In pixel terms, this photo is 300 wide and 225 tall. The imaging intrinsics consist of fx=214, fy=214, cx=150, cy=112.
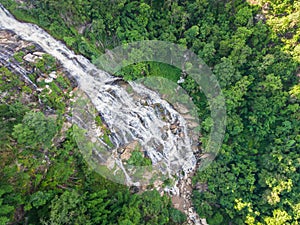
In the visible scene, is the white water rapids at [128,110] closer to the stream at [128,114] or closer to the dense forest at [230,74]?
the stream at [128,114]

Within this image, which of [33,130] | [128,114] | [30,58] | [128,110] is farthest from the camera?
[128,110]

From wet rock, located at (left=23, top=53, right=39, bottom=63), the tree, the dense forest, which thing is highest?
wet rock, located at (left=23, top=53, right=39, bottom=63)

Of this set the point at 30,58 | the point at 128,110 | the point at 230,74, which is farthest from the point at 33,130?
the point at 230,74

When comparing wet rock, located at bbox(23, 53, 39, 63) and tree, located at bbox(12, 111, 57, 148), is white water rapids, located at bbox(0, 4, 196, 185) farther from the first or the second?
tree, located at bbox(12, 111, 57, 148)

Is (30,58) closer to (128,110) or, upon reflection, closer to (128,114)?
(128,110)

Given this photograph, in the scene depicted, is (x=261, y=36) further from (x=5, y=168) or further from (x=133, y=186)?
(x=5, y=168)

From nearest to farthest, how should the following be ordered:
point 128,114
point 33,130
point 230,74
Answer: point 33,130, point 230,74, point 128,114

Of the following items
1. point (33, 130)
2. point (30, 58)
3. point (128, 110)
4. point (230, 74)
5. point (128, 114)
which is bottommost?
point (230, 74)

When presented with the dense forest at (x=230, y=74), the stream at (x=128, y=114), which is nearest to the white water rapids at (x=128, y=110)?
the stream at (x=128, y=114)

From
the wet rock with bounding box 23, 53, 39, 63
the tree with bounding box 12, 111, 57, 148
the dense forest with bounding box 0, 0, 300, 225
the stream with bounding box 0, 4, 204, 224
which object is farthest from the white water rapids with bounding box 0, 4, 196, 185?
the tree with bounding box 12, 111, 57, 148
